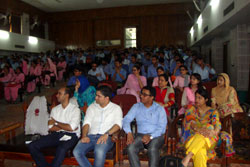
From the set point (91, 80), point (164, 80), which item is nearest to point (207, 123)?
point (164, 80)

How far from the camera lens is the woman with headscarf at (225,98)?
312 centimetres

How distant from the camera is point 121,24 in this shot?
1559cm

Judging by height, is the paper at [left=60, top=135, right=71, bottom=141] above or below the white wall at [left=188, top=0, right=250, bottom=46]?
below

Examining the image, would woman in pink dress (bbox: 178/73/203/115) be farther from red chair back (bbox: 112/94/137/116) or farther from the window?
the window

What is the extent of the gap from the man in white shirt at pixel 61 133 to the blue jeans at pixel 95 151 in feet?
0.57

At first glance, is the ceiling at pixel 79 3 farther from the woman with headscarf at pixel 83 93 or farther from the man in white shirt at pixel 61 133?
the man in white shirt at pixel 61 133

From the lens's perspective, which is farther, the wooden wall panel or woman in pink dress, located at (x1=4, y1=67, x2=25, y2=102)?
the wooden wall panel

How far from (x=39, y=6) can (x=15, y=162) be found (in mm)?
13739

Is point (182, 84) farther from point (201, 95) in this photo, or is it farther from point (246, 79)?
point (246, 79)

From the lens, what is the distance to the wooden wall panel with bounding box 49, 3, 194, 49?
1484 centimetres

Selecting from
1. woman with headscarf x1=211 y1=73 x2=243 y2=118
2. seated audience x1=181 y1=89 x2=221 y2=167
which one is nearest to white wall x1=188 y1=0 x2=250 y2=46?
woman with headscarf x1=211 y1=73 x2=243 y2=118

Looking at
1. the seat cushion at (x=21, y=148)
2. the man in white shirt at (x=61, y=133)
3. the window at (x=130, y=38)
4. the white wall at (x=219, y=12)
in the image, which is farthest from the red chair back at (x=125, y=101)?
the window at (x=130, y=38)

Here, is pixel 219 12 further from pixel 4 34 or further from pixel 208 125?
pixel 4 34

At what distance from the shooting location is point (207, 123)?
2.42 meters
